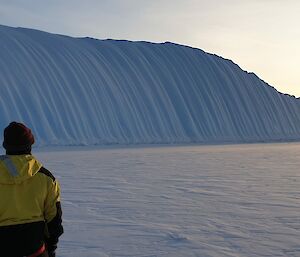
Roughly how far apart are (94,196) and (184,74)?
112 ft

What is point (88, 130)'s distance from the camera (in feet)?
97.3

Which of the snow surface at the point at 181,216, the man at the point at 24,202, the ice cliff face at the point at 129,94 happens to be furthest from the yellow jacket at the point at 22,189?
the ice cliff face at the point at 129,94

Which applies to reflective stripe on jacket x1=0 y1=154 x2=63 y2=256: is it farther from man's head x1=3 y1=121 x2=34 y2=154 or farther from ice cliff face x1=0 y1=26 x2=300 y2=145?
ice cliff face x1=0 y1=26 x2=300 y2=145

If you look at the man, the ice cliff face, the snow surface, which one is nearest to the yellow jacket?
the man

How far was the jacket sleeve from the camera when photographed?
1.89m

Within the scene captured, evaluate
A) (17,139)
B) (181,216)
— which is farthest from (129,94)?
(17,139)

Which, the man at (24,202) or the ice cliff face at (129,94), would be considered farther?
the ice cliff face at (129,94)

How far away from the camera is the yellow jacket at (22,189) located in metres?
1.79

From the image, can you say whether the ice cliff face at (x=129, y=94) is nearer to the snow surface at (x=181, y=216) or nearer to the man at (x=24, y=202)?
the snow surface at (x=181, y=216)

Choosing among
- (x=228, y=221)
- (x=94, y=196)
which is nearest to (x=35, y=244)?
(x=228, y=221)

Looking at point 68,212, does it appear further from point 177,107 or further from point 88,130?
point 177,107

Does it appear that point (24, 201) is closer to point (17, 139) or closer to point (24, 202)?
point (24, 202)

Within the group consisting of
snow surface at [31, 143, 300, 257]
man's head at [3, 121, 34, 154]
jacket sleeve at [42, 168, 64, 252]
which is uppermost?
man's head at [3, 121, 34, 154]

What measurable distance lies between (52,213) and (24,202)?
125mm
